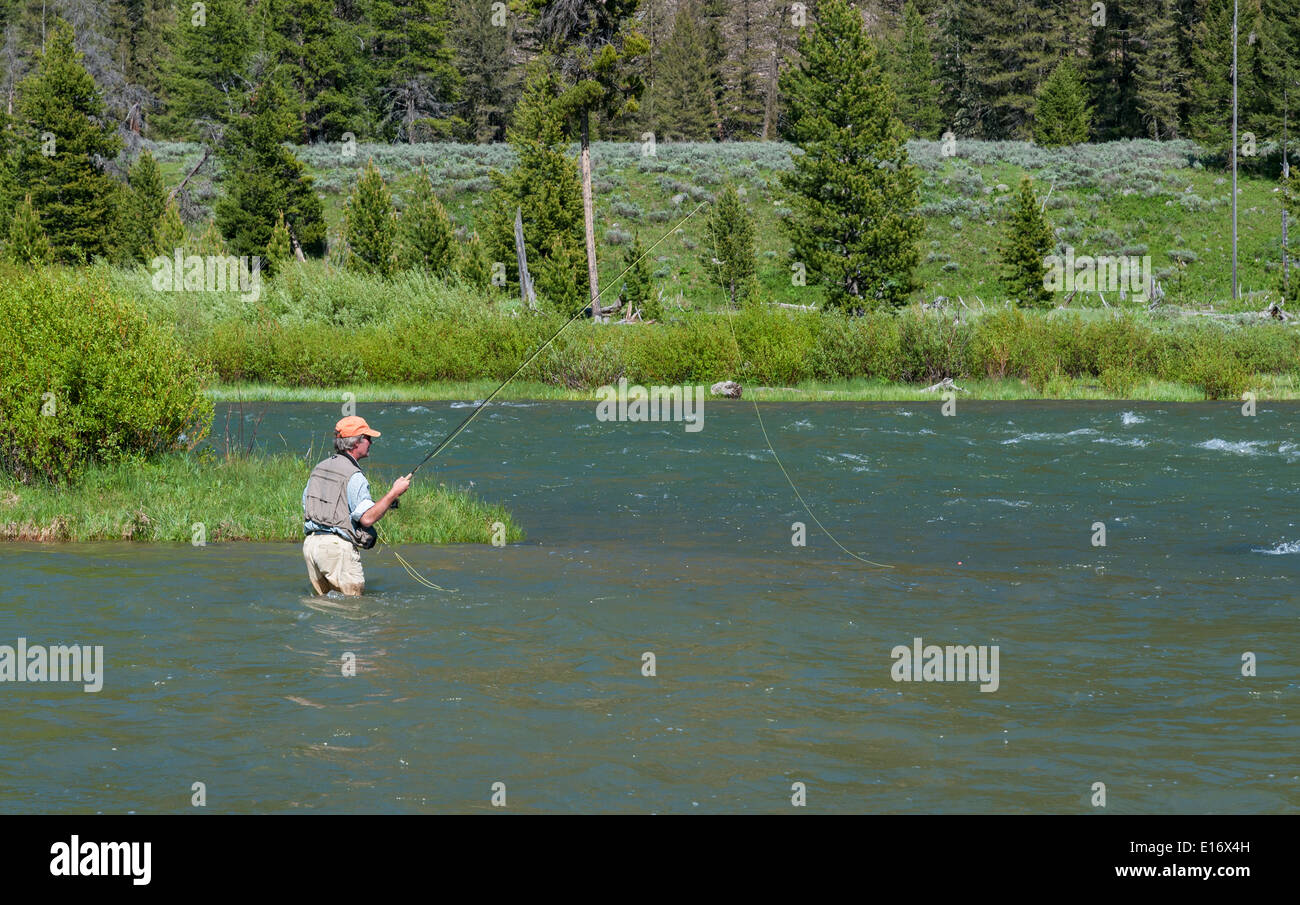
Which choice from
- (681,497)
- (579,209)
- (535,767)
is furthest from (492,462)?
(579,209)

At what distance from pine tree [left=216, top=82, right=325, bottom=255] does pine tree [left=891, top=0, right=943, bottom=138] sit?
4518 cm

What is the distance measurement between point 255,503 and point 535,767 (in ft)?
31.2

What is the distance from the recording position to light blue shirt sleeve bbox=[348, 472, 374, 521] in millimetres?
11844

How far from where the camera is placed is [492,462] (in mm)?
23812

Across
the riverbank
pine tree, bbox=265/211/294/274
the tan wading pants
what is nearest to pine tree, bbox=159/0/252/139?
pine tree, bbox=265/211/294/274

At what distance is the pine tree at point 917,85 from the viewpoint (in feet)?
294

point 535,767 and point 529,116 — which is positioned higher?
point 529,116

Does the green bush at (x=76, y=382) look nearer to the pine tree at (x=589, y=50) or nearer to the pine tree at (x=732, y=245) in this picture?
the pine tree at (x=589, y=50)

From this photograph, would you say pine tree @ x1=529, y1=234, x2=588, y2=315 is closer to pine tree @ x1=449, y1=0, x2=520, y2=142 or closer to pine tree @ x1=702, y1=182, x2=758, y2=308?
pine tree @ x1=702, y1=182, x2=758, y2=308

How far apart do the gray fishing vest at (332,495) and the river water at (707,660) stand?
87cm

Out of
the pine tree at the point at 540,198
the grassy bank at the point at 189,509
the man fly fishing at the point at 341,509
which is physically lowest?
the grassy bank at the point at 189,509

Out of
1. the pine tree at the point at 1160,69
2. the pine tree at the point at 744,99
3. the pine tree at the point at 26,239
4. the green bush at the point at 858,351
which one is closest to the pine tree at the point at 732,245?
the green bush at the point at 858,351

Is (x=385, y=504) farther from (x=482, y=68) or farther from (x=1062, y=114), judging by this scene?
(x=482, y=68)
